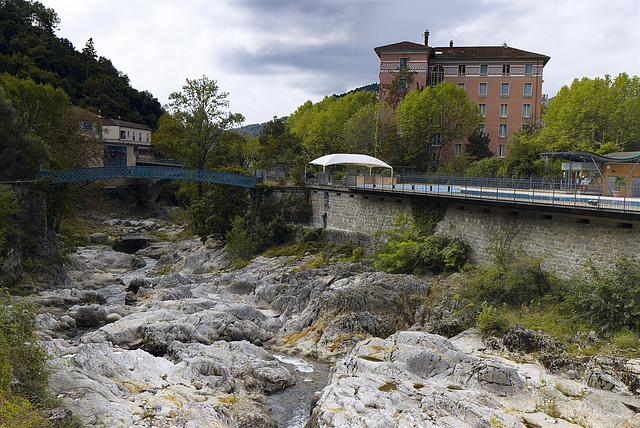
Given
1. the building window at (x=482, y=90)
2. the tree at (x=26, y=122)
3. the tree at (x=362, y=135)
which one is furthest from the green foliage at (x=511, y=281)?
the building window at (x=482, y=90)

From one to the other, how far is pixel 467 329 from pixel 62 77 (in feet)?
245

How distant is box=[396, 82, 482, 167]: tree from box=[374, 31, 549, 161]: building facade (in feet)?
20.9

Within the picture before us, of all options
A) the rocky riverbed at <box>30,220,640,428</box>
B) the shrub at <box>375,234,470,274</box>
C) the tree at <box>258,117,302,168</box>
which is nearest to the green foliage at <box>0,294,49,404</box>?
the rocky riverbed at <box>30,220,640,428</box>

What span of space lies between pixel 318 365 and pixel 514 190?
10265 millimetres

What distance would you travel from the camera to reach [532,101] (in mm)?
50562

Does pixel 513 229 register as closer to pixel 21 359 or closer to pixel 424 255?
pixel 424 255

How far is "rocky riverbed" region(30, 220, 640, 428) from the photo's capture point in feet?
36.7

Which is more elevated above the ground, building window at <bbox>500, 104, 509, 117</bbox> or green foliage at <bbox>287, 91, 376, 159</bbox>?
building window at <bbox>500, 104, 509, 117</bbox>

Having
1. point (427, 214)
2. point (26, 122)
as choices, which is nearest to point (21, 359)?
point (427, 214)

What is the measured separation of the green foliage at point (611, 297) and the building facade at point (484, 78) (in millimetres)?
33566

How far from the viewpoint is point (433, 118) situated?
1671 inches

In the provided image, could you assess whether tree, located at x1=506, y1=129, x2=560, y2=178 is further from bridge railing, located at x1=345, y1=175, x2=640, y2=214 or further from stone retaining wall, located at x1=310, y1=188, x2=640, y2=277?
stone retaining wall, located at x1=310, y1=188, x2=640, y2=277

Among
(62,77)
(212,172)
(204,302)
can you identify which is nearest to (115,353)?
(204,302)

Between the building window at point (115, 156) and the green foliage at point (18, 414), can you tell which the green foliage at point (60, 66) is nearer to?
the building window at point (115, 156)
